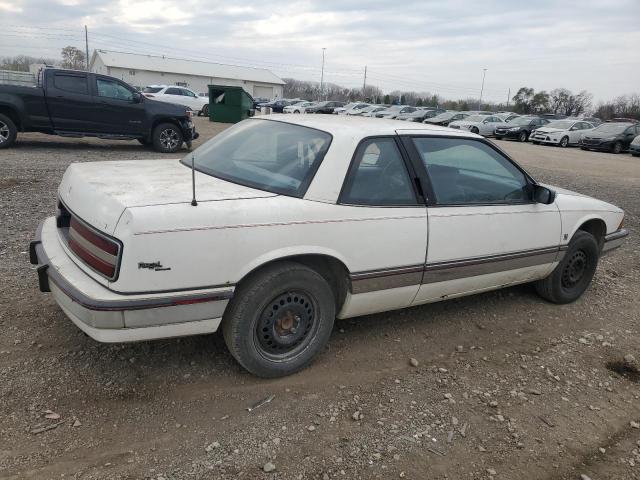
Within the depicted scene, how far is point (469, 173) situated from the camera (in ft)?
12.9

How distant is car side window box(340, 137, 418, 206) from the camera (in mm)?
3242

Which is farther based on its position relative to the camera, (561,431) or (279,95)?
(279,95)

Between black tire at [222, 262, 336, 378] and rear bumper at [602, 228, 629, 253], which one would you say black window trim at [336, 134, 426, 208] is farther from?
rear bumper at [602, 228, 629, 253]

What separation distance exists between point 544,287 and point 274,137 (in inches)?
113

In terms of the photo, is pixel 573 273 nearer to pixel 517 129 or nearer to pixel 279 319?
pixel 279 319

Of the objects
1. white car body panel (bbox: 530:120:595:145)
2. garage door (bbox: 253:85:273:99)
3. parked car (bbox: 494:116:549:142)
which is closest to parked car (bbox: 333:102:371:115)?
parked car (bbox: 494:116:549:142)

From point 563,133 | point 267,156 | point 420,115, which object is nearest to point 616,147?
point 563,133

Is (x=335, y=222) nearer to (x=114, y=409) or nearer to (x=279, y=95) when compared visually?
(x=114, y=409)

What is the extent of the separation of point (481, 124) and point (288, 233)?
93.2 ft

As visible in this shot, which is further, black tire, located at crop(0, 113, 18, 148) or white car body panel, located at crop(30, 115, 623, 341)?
black tire, located at crop(0, 113, 18, 148)

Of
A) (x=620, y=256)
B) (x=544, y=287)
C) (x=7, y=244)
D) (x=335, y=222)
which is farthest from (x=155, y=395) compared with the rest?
(x=620, y=256)

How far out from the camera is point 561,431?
2936 mm

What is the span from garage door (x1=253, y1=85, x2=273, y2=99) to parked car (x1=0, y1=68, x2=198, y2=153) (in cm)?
5851

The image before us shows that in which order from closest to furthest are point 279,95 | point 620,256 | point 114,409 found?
point 114,409, point 620,256, point 279,95
